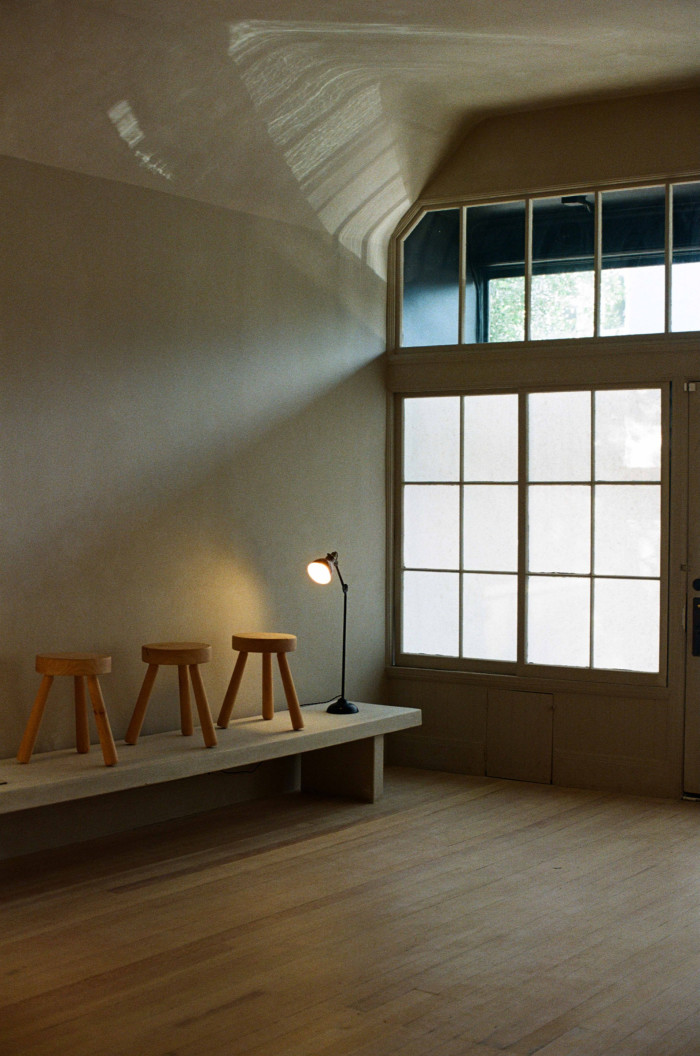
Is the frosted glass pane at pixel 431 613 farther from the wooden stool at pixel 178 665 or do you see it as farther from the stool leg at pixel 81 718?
the stool leg at pixel 81 718

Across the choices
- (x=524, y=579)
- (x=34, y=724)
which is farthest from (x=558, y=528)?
(x=34, y=724)

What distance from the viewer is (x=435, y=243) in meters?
6.30

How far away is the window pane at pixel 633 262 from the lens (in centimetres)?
570

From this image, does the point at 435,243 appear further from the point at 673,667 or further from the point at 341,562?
the point at 673,667

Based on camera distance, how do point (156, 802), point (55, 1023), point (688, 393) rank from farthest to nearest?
1. point (688, 393)
2. point (156, 802)
3. point (55, 1023)

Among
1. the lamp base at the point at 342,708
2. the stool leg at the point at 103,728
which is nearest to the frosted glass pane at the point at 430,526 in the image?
the lamp base at the point at 342,708

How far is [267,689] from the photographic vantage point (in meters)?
5.23

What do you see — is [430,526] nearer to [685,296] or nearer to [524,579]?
[524,579]

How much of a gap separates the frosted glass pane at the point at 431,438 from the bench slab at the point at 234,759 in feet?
4.51

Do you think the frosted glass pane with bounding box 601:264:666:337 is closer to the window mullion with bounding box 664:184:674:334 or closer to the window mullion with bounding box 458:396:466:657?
the window mullion with bounding box 664:184:674:334

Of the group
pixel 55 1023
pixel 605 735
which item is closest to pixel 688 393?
pixel 605 735

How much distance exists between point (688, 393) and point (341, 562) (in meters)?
1.94

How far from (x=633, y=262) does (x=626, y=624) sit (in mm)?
1826

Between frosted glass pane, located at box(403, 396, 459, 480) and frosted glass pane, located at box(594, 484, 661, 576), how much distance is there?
849mm
